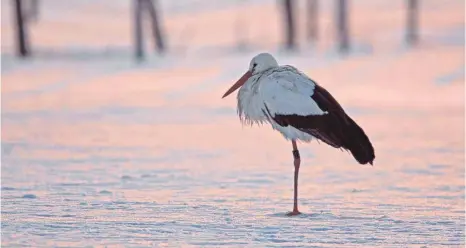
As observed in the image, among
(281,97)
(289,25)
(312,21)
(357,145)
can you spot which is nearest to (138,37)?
(289,25)

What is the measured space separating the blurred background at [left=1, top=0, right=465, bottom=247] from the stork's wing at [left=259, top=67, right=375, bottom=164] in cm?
57

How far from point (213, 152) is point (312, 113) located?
4832mm

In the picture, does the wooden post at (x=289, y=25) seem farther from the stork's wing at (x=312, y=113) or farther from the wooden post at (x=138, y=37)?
the stork's wing at (x=312, y=113)

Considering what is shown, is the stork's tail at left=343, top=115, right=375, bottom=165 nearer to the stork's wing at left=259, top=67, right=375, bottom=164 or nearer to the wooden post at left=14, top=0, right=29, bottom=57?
the stork's wing at left=259, top=67, right=375, bottom=164

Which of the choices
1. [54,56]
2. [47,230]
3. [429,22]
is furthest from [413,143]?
[429,22]

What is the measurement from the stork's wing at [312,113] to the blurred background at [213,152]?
0.57m

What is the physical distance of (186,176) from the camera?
10.7 m

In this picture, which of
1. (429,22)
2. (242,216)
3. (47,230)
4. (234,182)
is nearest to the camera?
(47,230)

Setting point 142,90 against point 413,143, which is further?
point 142,90

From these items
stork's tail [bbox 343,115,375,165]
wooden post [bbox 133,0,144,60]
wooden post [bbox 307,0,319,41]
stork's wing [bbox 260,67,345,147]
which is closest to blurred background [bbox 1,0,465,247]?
wooden post [bbox 133,0,144,60]

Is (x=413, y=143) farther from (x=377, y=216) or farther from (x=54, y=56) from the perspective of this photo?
(x=54, y=56)

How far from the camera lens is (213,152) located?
13055mm

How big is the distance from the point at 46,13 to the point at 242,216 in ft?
137

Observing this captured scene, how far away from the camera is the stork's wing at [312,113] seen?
830 cm
